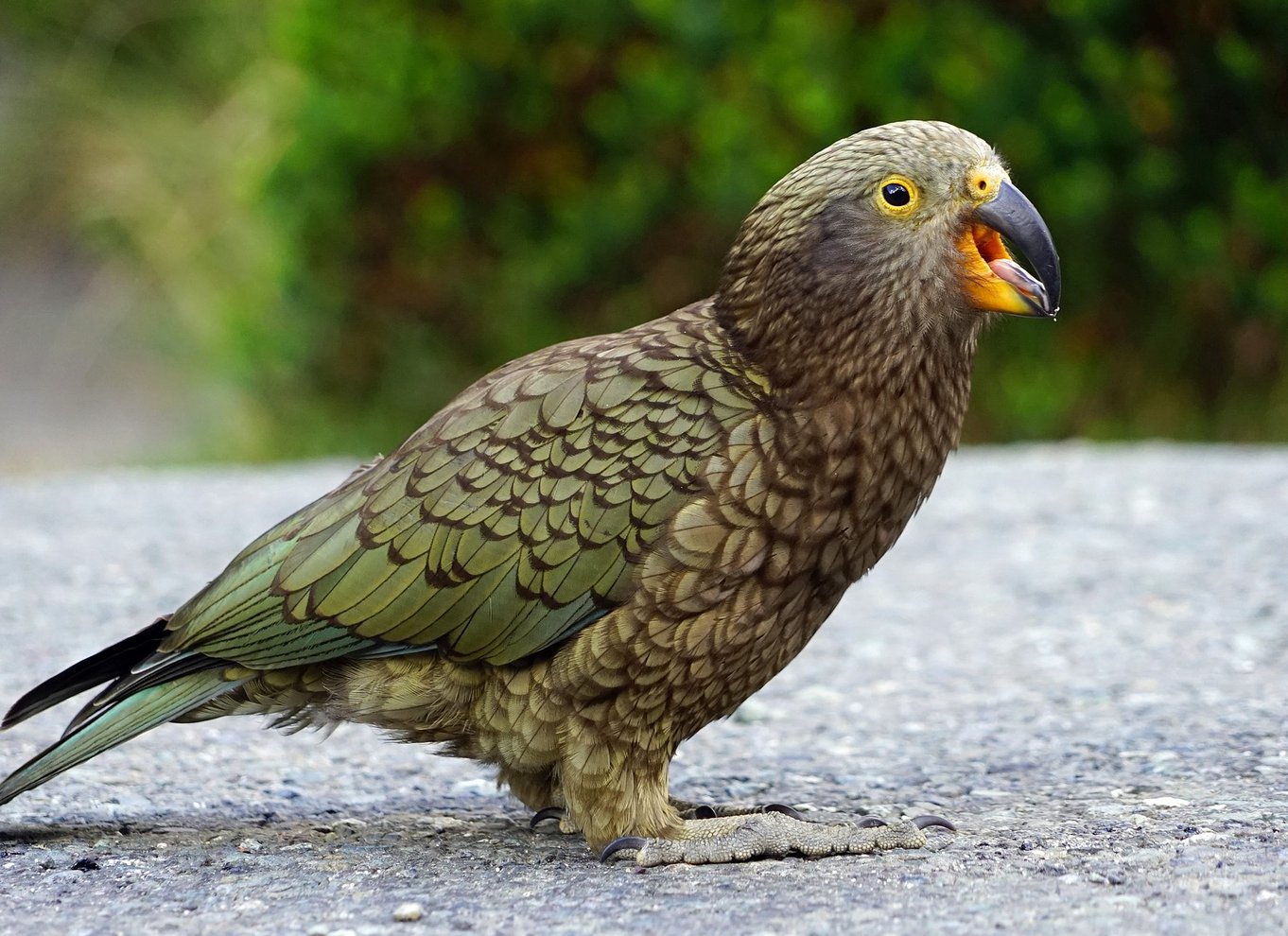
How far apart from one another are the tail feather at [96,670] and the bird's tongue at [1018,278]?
6.81 ft

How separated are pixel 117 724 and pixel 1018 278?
7.39ft

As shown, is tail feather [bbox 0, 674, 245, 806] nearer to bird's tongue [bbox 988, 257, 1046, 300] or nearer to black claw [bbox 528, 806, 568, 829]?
black claw [bbox 528, 806, 568, 829]

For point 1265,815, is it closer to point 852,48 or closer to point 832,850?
point 832,850

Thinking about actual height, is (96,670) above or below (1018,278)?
below

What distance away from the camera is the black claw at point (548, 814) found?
13.6 feet

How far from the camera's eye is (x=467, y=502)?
3.72 metres

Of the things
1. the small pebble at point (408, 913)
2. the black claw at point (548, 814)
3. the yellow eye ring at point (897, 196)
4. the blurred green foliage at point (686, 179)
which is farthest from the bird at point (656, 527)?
the blurred green foliage at point (686, 179)

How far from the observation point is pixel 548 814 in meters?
4.14

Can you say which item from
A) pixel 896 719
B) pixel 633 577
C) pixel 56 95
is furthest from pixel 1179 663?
pixel 56 95

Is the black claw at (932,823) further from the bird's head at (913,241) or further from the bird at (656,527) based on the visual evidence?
the bird's head at (913,241)

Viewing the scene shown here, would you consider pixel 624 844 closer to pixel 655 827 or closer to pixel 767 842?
pixel 655 827


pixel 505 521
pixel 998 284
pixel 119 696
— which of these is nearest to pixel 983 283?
pixel 998 284

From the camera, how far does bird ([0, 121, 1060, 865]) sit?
3.59 meters

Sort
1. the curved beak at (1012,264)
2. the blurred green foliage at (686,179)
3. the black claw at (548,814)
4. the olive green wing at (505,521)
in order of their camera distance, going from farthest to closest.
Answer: the blurred green foliage at (686,179)
the black claw at (548,814)
the olive green wing at (505,521)
the curved beak at (1012,264)
